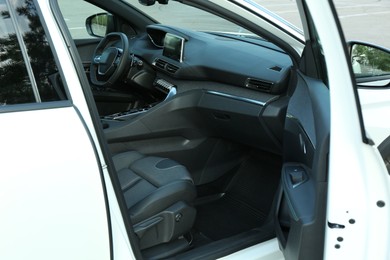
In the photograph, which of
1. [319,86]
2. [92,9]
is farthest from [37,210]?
[92,9]

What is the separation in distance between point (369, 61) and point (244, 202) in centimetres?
111

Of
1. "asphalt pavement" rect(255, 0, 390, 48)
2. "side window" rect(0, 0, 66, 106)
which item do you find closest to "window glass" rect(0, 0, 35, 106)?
"side window" rect(0, 0, 66, 106)

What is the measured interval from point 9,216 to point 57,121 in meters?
0.29

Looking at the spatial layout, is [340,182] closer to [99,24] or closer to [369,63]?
[369,63]

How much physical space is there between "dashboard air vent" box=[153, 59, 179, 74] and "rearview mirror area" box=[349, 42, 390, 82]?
3.53 feet

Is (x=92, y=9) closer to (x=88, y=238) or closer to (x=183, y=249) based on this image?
(x=183, y=249)

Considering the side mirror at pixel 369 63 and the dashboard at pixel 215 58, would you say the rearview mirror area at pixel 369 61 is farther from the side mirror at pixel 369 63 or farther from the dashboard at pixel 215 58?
the dashboard at pixel 215 58

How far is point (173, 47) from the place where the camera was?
→ 2871 mm

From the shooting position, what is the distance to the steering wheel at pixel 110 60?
2807 mm

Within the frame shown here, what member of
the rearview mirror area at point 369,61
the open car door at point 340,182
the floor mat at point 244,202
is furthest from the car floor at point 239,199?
the open car door at point 340,182

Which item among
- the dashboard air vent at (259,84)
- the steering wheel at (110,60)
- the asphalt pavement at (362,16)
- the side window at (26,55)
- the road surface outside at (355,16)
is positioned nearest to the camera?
the side window at (26,55)

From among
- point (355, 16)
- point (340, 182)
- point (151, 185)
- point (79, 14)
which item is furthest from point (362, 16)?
point (340, 182)

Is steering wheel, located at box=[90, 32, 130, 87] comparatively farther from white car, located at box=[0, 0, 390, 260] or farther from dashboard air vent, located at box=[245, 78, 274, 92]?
dashboard air vent, located at box=[245, 78, 274, 92]

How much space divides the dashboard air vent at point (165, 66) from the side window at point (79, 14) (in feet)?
2.26
